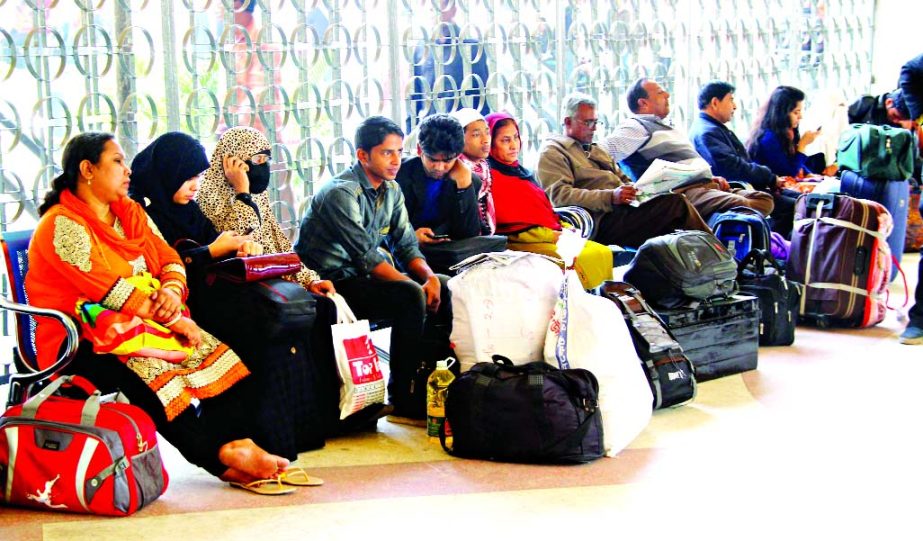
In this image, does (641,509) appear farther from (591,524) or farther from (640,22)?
(640,22)

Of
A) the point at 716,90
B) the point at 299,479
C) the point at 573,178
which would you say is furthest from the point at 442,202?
the point at 716,90

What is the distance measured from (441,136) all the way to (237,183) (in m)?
1.01

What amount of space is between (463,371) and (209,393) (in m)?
1.00

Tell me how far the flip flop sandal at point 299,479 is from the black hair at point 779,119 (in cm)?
442

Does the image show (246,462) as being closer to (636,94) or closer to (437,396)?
(437,396)

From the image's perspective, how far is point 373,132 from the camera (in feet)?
15.5

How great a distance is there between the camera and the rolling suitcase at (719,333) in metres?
5.25

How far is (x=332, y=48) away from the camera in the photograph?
5.60m

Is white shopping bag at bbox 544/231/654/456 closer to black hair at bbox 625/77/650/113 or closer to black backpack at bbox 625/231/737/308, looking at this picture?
black backpack at bbox 625/231/737/308

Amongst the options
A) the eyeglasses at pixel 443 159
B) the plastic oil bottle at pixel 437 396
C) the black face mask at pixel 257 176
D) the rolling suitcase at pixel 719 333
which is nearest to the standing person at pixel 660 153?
the rolling suitcase at pixel 719 333

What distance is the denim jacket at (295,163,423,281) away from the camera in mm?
4637

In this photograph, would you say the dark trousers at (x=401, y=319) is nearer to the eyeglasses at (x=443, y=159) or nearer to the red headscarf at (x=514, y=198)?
the eyeglasses at (x=443, y=159)

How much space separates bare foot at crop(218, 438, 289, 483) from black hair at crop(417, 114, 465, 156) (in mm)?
1660

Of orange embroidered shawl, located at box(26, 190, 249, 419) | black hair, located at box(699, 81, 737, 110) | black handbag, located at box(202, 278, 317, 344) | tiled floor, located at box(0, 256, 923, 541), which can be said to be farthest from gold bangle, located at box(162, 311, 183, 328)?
black hair, located at box(699, 81, 737, 110)
